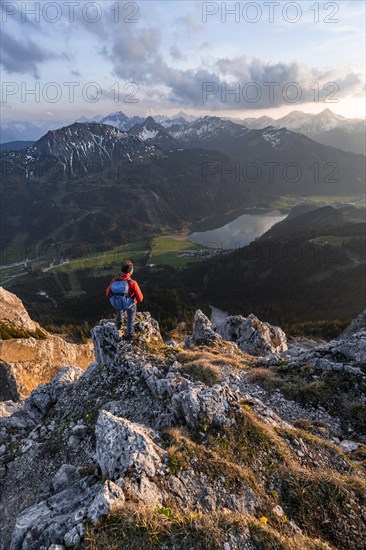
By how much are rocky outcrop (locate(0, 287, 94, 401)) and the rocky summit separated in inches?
841

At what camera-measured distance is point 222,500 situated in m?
8.27

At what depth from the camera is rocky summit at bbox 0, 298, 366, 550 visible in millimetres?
7043

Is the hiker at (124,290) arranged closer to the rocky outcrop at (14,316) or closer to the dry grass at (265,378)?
the dry grass at (265,378)

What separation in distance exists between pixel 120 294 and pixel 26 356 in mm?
34616

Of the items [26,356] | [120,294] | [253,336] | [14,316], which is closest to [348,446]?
[120,294]

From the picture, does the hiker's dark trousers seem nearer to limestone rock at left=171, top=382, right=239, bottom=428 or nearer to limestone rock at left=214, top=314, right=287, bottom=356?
limestone rock at left=171, top=382, right=239, bottom=428

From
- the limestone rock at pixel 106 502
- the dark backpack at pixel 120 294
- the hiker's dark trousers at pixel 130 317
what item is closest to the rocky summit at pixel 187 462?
the limestone rock at pixel 106 502

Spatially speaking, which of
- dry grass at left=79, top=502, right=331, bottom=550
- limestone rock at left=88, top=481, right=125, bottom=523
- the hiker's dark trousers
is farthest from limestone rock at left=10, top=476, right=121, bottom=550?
the hiker's dark trousers

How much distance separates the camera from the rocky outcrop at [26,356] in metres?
36.1

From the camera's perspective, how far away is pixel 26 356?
140 feet

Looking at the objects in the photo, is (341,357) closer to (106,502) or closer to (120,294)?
(120,294)

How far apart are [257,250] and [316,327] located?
9905 centimetres

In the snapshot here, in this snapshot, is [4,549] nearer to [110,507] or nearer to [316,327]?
[110,507]

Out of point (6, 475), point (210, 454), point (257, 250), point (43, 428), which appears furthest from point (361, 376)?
point (257, 250)
